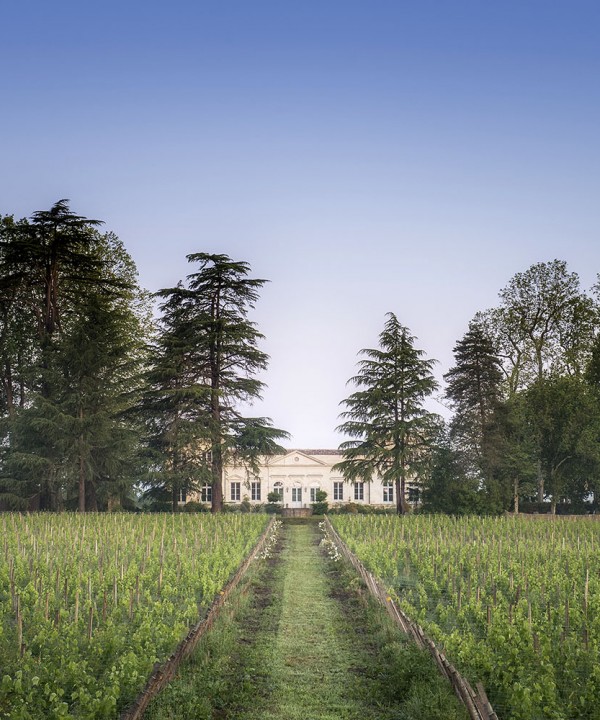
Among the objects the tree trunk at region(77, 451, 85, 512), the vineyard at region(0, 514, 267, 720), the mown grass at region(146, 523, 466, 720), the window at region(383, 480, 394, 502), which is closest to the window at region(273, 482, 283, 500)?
the window at region(383, 480, 394, 502)

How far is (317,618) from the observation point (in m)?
15.5

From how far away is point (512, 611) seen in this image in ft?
44.9

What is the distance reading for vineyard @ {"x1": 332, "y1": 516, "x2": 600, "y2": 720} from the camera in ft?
30.9

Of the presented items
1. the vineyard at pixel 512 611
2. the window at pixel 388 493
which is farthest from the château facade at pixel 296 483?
the vineyard at pixel 512 611

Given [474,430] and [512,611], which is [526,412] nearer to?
[474,430]

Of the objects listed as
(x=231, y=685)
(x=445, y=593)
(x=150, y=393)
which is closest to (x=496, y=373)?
(x=150, y=393)

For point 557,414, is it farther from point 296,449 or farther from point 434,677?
point 434,677

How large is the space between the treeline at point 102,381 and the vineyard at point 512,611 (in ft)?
53.7

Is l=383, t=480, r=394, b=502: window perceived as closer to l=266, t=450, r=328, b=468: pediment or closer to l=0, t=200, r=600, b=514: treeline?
l=266, t=450, r=328, b=468: pediment

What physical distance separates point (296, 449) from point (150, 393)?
2523cm

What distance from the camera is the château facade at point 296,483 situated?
6594 centimetres

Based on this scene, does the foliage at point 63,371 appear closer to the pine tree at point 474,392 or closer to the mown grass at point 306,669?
the pine tree at point 474,392

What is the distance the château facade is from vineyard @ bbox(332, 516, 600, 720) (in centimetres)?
3721

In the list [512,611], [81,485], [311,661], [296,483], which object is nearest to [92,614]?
[311,661]
